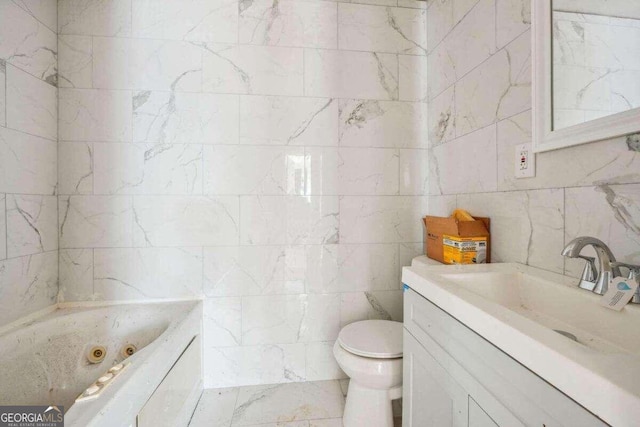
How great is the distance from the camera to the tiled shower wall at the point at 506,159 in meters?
0.71

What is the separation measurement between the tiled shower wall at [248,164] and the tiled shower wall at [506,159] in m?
0.19

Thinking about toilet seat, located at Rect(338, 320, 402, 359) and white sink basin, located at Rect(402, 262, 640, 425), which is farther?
toilet seat, located at Rect(338, 320, 402, 359)

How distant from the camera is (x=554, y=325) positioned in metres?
0.74

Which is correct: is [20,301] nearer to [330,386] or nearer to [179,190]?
[179,190]

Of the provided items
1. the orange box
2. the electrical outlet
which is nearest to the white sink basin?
the orange box

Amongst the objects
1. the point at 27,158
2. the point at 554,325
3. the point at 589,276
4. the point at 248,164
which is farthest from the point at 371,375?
the point at 27,158

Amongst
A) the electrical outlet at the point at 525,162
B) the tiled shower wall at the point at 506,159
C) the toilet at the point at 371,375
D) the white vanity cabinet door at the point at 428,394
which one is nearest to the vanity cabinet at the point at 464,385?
the white vanity cabinet door at the point at 428,394

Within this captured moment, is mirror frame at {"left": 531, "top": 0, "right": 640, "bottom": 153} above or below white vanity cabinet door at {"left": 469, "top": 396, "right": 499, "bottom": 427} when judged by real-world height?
above

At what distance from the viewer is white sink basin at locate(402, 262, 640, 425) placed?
363 millimetres

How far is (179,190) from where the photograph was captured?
4.93 ft

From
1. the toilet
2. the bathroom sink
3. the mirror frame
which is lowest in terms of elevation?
the toilet

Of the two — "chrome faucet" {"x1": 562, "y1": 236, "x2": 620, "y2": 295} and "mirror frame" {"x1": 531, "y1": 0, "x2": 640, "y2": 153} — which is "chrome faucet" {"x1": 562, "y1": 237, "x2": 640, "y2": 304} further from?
"mirror frame" {"x1": 531, "y1": 0, "x2": 640, "y2": 153}

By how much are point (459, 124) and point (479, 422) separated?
1.31m

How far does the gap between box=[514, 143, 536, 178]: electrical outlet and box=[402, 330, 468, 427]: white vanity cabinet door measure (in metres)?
0.77
